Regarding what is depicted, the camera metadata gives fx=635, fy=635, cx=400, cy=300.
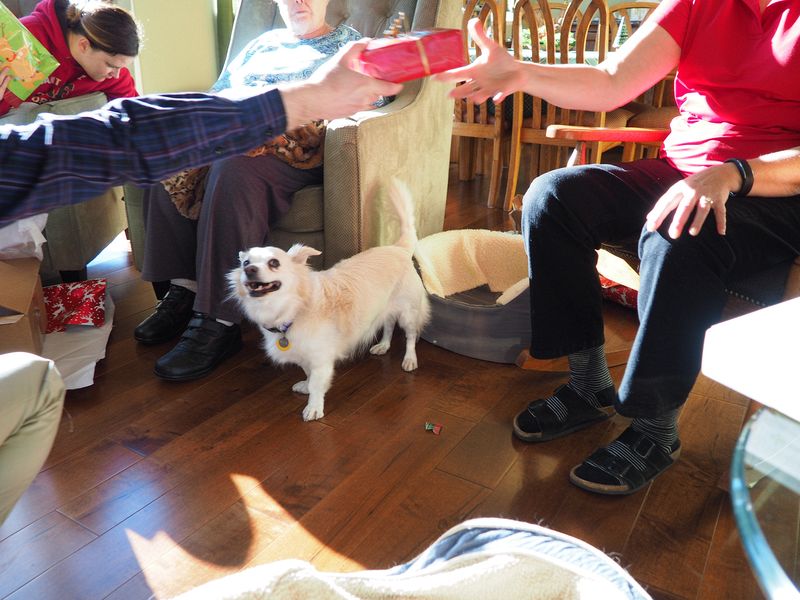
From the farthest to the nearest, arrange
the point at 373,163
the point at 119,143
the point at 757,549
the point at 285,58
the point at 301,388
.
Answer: the point at 285,58, the point at 373,163, the point at 301,388, the point at 119,143, the point at 757,549

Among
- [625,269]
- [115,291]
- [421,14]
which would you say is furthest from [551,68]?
[115,291]

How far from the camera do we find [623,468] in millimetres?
1335

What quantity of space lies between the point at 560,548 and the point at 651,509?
437 mm

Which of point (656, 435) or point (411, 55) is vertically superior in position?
point (411, 55)

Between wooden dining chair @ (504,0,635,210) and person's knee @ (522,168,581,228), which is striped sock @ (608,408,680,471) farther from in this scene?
wooden dining chair @ (504,0,635,210)

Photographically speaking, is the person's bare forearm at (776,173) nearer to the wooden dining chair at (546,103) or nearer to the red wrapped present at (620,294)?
the red wrapped present at (620,294)

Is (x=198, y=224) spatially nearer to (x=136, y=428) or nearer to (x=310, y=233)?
(x=310, y=233)

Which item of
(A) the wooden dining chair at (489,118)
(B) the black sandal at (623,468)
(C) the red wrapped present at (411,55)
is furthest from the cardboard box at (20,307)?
(A) the wooden dining chair at (489,118)

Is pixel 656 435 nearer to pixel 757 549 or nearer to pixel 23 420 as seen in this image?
pixel 757 549

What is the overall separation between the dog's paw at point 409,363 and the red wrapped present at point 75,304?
0.96m

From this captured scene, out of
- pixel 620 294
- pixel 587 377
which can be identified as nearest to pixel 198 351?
pixel 587 377

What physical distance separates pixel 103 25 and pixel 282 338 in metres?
1.23

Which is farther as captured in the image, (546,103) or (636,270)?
(546,103)

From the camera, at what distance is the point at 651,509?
1.29 meters
